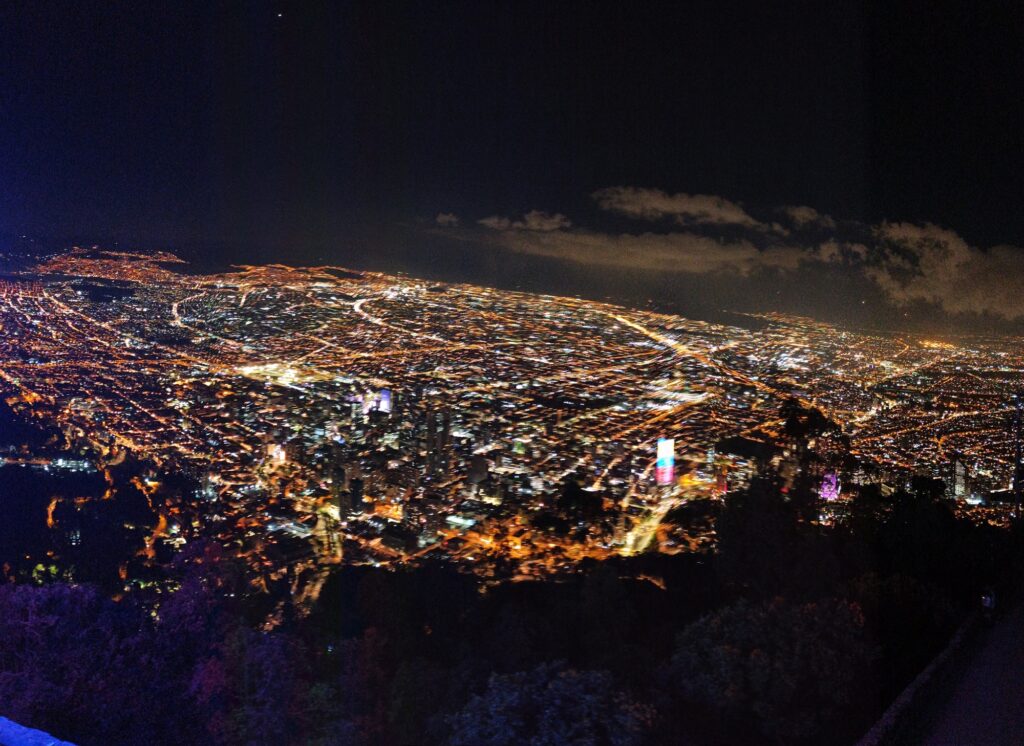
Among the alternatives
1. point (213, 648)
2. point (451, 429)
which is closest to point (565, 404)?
point (451, 429)

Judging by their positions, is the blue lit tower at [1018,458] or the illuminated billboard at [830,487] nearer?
the blue lit tower at [1018,458]

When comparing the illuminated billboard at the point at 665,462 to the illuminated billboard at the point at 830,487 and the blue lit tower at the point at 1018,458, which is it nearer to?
the illuminated billboard at the point at 830,487

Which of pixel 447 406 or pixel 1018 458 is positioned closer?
pixel 1018 458

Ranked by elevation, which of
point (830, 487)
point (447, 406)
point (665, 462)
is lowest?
point (830, 487)

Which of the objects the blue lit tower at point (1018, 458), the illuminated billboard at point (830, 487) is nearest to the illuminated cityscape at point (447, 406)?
the illuminated billboard at point (830, 487)

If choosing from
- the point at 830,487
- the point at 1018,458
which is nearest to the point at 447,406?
the point at 830,487

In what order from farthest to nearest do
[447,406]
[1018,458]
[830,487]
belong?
1. [447,406]
2. [1018,458]
3. [830,487]

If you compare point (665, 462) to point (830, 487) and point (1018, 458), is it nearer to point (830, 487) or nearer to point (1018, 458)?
point (830, 487)

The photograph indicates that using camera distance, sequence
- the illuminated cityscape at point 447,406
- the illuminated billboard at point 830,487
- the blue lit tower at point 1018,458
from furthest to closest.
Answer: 1. the illuminated billboard at point 830,487
2. the blue lit tower at point 1018,458
3. the illuminated cityscape at point 447,406

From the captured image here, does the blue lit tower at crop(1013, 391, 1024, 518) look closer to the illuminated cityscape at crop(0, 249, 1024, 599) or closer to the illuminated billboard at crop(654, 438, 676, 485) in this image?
the illuminated cityscape at crop(0, 249, 1024, 599)

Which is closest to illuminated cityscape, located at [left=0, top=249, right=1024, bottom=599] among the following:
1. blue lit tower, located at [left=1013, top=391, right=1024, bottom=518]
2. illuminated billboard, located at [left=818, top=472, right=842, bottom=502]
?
illuminated billboard, located at [left=818, top=472, right=842, bottom=502]
